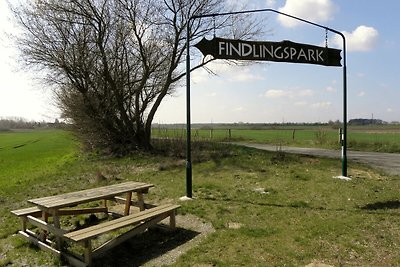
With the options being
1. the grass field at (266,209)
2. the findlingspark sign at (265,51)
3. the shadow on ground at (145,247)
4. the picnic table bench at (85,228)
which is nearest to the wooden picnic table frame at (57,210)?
the picnic table bench at (85,228)

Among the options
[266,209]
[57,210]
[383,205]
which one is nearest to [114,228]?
[57,210]

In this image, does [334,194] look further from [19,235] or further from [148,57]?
[148,57]

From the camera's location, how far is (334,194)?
29.4ft

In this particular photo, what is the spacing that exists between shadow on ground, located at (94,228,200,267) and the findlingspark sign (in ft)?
13.3

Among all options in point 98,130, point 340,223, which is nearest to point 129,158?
point 98,130

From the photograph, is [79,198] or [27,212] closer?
[79,198]

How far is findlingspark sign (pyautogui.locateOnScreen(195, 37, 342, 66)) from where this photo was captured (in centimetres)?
847

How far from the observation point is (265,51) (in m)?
8.93

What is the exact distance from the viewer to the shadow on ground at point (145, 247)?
545 centimetres

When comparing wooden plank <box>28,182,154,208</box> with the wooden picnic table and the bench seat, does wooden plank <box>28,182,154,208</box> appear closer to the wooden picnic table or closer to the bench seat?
the wooden picnic table

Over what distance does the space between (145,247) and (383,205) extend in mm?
5176

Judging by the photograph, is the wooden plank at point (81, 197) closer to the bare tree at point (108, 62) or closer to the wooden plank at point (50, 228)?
the wooden plank at point (50, 228)

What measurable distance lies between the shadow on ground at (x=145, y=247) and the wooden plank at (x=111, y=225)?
1.42ft

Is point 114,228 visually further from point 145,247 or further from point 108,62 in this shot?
point 108,62
